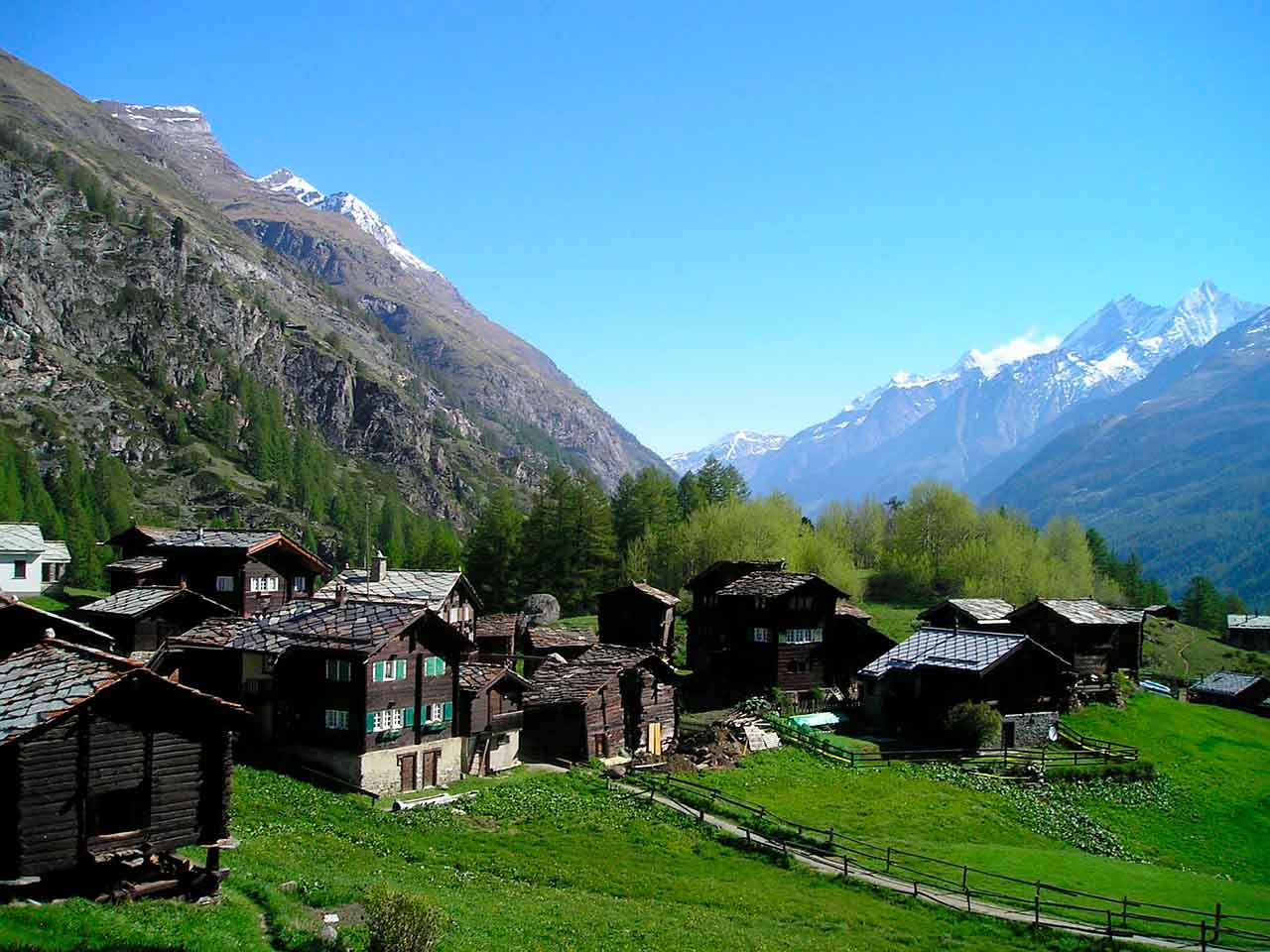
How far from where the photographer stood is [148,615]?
5997 centimetres

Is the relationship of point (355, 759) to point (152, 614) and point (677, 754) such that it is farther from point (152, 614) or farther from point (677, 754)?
point (152, 614)

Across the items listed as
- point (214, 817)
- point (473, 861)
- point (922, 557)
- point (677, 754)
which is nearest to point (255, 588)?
point (677, 754)

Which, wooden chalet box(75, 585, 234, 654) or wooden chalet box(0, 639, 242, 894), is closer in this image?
wooden chalet box(0, 639, 242, 894)

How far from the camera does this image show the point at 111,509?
490 ft

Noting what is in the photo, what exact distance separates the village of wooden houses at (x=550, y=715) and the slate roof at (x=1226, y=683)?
518mm

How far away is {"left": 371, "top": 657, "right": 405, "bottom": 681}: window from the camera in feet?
147

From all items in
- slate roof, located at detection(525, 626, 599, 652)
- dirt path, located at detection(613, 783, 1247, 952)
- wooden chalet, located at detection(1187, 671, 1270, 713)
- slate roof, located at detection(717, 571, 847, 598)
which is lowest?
wooden chalet, located at detection(1187, 671, 1270, 713)

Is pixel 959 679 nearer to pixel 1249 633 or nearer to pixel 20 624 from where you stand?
pixel 20 624

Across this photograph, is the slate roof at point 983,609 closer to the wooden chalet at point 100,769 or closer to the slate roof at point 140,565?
the slate roof at point 140,565

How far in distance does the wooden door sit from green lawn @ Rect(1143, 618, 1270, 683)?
86.7 m

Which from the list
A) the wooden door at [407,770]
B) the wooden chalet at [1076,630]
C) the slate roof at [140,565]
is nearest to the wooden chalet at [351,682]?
the wooden door at [407,770]

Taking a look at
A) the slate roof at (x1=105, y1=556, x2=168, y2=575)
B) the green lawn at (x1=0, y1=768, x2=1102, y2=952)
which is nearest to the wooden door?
the green lawn at (x1=0, y1=768, x2=1102, y2=952)

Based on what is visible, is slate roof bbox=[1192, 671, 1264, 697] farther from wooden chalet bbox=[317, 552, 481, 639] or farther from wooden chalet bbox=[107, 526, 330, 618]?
wooden chalet bbox=[107, 526, 330, 618]

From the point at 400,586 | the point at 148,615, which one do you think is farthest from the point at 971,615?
the point at 148,615
